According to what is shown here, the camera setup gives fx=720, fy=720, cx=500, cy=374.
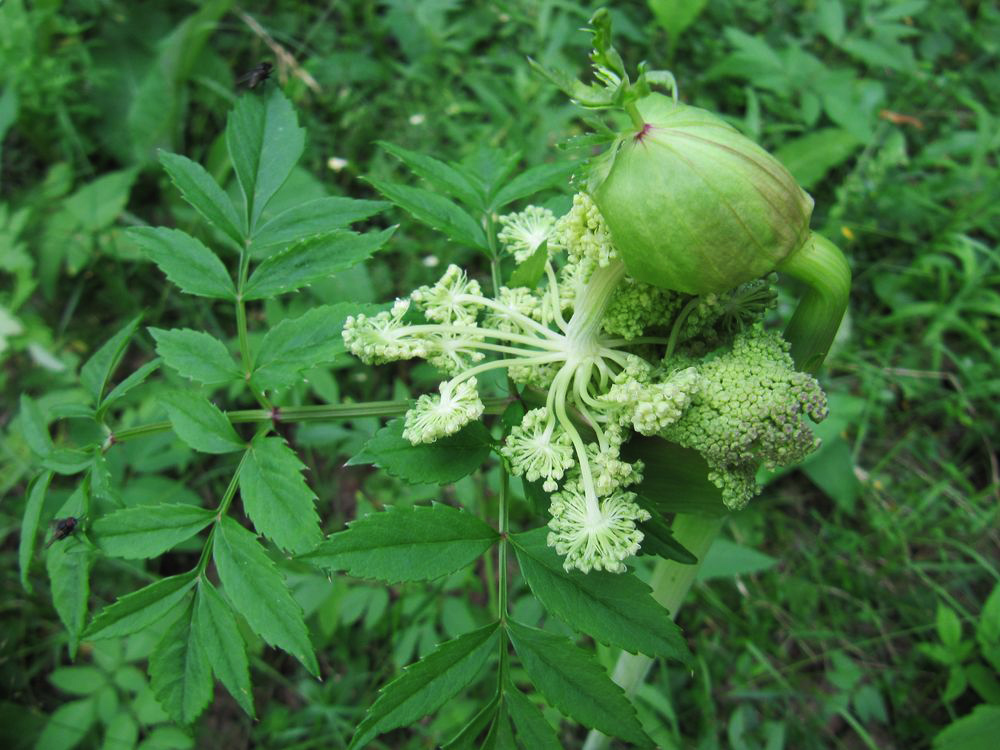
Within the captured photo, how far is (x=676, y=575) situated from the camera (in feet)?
5.29

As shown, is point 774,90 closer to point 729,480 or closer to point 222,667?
point 729,480

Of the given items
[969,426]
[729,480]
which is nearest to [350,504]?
[729,480]

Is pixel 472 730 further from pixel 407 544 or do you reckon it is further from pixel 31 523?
pixel 31 523

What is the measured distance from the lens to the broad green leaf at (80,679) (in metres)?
2.23

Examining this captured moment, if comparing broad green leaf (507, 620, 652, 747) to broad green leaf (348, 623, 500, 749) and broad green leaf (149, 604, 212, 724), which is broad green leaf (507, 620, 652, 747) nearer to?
broad green leaf (348, 623, 500, 749)

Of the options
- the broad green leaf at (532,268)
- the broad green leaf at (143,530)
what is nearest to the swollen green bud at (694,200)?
the broad green leaf at (532,268)

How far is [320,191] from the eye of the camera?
3.12 meters

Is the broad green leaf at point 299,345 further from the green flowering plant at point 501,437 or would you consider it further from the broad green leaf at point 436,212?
the broad green leaf at point 436,212

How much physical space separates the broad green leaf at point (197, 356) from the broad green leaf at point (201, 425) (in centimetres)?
5

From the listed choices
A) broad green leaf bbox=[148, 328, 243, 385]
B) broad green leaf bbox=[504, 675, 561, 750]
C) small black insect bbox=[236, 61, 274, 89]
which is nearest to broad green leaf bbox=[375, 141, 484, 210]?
small black insect bbox=[236, 61, 274, 89]

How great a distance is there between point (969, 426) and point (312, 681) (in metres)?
2.76

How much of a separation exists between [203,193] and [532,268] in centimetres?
72

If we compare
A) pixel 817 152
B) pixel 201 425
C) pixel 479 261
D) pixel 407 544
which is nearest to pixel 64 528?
pixel 201 425

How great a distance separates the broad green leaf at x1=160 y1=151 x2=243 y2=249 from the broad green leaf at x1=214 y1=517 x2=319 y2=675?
2.02ft
